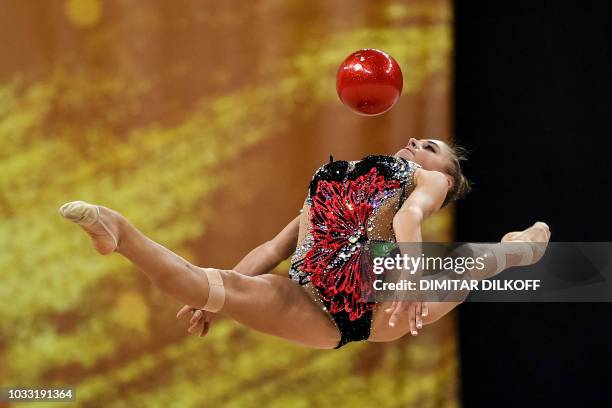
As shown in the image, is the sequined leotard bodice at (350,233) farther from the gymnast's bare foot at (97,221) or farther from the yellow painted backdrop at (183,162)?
the yellow painted backdrop at (183,162)

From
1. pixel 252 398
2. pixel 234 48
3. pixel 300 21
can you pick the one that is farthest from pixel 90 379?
pixel 300 21

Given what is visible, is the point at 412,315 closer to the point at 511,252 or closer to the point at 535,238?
the point at 511,252

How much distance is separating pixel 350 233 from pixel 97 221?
0.80m

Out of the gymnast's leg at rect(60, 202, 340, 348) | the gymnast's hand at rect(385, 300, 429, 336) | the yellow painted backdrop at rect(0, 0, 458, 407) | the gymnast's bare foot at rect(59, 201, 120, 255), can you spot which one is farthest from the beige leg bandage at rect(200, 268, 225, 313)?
the yellow painted backdrop at rect(0, 0, 458, 407)

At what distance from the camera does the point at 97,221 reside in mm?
2074

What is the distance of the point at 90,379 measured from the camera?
362cm

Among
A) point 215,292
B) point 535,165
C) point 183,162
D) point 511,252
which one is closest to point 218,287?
point 215,292

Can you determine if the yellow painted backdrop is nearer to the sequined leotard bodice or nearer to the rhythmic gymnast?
the rhythmic gymnast

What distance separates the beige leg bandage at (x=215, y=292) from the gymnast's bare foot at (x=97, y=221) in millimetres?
289

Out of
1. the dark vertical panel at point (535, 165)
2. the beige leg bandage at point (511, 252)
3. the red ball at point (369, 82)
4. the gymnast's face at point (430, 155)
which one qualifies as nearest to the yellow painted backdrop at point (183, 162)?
the dark vertical panel at point (535, 165)

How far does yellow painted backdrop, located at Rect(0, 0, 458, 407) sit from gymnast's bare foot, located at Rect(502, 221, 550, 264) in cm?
69

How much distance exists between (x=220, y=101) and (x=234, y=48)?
0.25 metres

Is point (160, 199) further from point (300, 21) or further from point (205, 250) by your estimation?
point (300, 21)

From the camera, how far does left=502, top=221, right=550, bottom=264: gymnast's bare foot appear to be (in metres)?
2.94
